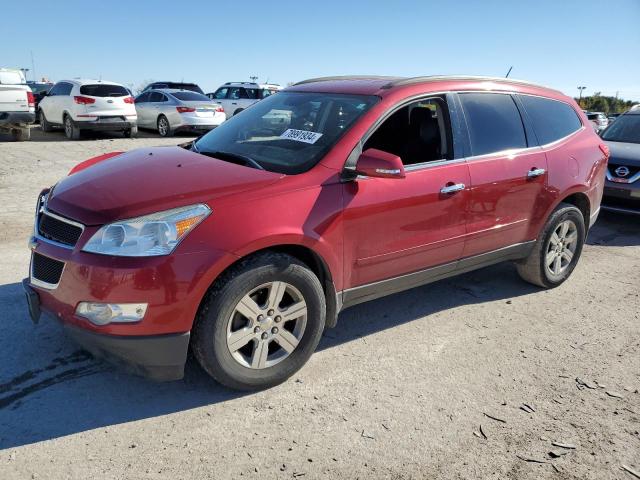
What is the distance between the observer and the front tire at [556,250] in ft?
15.3

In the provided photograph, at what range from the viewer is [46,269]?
2.95 meters

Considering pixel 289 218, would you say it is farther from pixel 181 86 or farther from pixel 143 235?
pixel 181 86

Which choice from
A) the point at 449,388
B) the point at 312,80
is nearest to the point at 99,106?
the point at 312,80

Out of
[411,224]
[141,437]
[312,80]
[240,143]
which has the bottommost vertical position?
[141,437]

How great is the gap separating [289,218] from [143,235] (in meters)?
0.78

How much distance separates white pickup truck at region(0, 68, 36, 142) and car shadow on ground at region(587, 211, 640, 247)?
41.7 feet

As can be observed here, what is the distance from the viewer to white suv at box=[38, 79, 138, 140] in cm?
1409

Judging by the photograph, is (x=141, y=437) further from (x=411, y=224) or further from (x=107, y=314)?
(x=411, y=224)

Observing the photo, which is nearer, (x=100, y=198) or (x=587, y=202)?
(x=100, y=198)

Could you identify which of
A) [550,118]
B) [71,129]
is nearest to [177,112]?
[71,129]

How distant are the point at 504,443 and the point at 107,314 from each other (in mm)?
2113

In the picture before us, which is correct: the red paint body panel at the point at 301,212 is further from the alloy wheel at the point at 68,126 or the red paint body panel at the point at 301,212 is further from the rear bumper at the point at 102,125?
the alloy wheel at the point at 68,126

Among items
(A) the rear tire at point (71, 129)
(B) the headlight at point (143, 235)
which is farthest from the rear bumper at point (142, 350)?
(A) the rear tire at point (71, 129)

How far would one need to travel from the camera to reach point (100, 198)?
293cm
